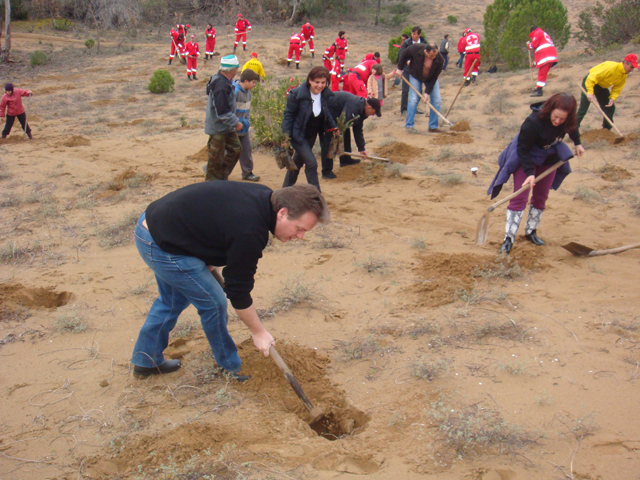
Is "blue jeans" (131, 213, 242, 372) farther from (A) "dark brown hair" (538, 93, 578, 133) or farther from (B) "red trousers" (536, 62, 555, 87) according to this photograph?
(B) "red trousers" (536, 62, 555, 87)

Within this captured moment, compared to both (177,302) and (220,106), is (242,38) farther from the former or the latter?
(177,302)

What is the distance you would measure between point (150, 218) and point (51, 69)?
1965 cm

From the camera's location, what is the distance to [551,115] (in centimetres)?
407

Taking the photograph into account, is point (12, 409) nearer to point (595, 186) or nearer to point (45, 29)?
point (595, 186)

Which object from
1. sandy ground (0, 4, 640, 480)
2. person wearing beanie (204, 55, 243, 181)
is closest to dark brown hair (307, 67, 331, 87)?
person wearing beanie (204, 55, 243, 181)

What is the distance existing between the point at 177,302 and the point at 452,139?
22.7 feet

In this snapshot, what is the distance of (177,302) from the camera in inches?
121

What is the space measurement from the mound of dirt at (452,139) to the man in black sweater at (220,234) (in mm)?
6705

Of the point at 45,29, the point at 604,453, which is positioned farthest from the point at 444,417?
the point at 45,29

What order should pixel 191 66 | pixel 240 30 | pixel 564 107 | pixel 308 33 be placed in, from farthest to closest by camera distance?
1. pixel 308 33
2. pixel 240 30
3. pixel 191 66
4. pixel 564 107

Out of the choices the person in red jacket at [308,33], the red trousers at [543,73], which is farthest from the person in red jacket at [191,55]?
the red trousers at [543,73]

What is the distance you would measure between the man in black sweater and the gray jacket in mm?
3169

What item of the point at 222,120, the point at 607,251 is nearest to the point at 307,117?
the point at 222,120

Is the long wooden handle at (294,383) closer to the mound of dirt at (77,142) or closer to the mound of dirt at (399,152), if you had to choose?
the mound of dirt at (399,152)
